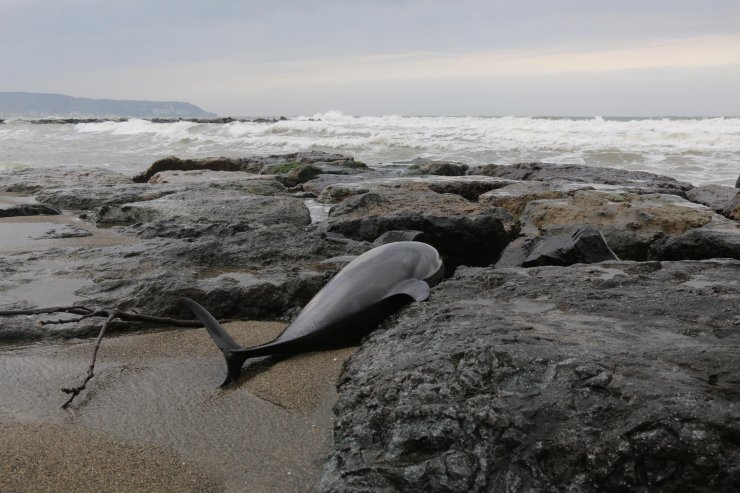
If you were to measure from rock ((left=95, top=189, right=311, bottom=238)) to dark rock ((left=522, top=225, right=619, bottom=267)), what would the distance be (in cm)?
271

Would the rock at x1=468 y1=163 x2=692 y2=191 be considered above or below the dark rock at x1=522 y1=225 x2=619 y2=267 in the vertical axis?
below

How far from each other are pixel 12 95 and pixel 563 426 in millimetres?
211769

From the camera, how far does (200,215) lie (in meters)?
6.55

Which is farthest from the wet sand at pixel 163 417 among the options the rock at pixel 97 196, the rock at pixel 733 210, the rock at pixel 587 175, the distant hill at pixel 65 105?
the distant hill at pixel 65 105

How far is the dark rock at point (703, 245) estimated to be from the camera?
15.6ft

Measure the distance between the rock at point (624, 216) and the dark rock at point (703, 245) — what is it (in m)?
0.41

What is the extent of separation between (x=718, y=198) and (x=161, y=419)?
26.8 feet

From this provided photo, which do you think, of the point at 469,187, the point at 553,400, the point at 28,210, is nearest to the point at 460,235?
the point at 553,400

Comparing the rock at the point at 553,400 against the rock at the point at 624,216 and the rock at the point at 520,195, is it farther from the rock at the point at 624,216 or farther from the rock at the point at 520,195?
the rock at the point at 520,195

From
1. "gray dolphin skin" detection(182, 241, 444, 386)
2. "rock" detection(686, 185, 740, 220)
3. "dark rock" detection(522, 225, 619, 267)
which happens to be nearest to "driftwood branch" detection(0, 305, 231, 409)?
"gray dolphin skin" detection(182, 241, 444, 386)

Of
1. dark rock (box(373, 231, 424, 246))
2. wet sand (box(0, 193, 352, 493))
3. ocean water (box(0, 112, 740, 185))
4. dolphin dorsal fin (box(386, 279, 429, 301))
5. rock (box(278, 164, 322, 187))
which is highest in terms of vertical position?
dark rock (box(373, 231, 424, 246))

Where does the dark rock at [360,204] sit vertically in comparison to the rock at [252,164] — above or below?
above

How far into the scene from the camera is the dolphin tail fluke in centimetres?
285

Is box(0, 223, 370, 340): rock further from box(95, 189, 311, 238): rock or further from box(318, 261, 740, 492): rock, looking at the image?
box(318, 261, 740, 492): rock
